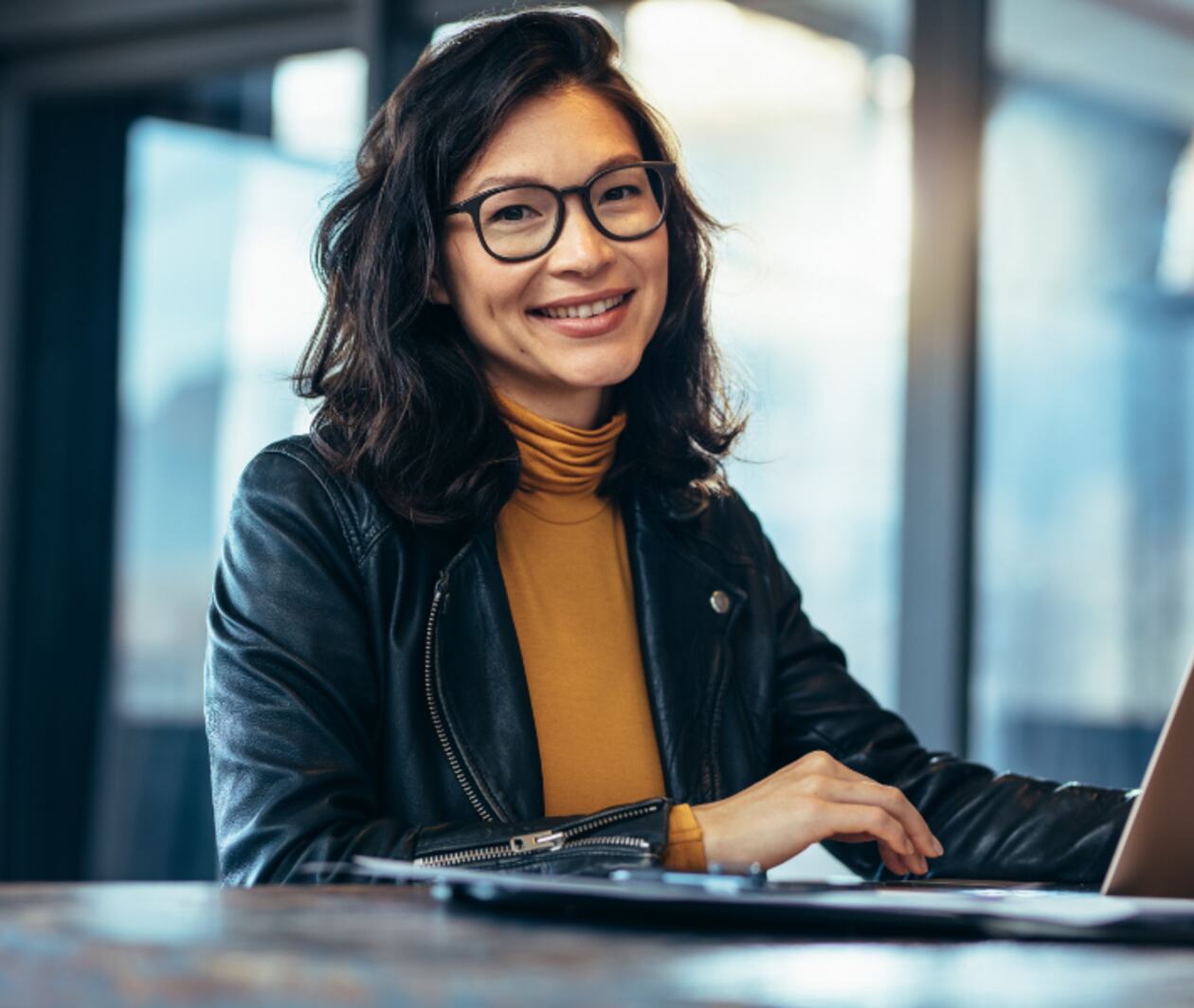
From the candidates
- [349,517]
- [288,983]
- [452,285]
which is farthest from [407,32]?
[288,983]

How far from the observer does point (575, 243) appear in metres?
1.60

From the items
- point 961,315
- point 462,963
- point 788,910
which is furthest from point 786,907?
point 961,315

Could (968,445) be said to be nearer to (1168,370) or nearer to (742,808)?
(1168,370)

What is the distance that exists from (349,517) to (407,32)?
2.37 metres

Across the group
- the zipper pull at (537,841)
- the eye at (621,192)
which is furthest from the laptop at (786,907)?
the eye at (621,192)

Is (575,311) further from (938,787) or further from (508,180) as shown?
(938,787)

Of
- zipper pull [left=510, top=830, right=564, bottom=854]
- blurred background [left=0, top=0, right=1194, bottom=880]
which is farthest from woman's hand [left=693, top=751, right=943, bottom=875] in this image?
blurred background [left=0, top=0, right=1194, bottom=880]

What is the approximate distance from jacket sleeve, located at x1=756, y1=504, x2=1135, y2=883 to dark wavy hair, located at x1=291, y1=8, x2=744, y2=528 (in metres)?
0.22

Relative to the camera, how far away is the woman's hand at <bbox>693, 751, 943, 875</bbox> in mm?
1161

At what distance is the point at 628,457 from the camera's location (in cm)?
178

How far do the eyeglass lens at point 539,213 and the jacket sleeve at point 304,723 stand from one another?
0.30 meters

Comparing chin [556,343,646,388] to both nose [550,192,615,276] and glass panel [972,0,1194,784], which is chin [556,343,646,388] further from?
glass panel [972,0,1194,784]

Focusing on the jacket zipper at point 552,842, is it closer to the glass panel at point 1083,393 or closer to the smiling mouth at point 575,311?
the smiling mouth at point 575,311

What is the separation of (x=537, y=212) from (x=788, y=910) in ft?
3.24
